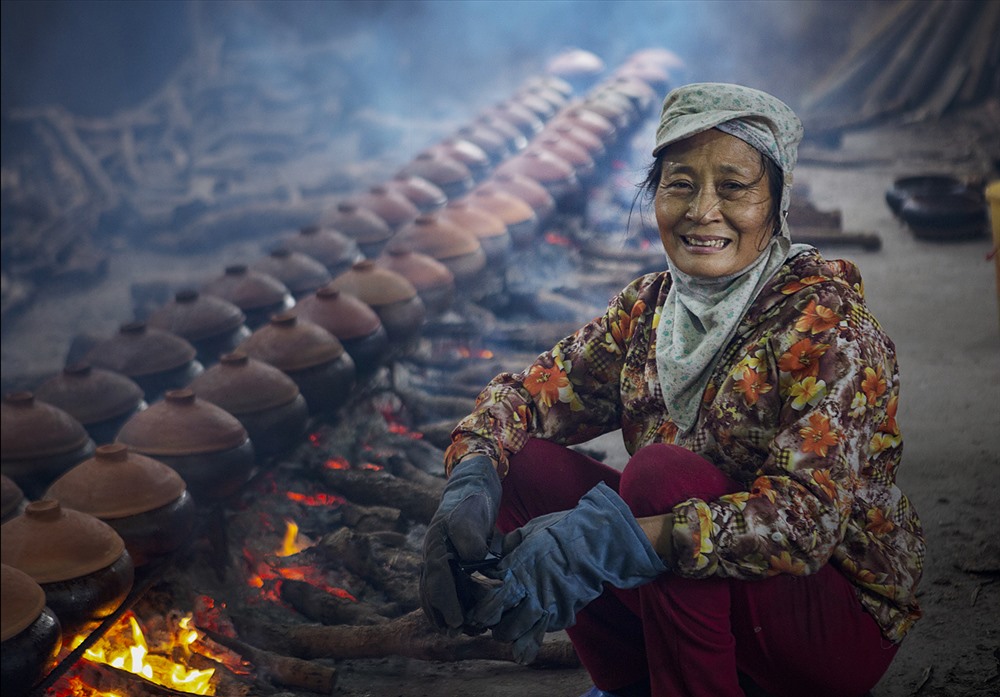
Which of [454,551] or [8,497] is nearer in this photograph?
[454,551]

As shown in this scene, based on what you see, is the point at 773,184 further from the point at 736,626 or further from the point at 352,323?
the point at 352,323

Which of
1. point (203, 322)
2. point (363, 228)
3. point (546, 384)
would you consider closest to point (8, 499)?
point (203, 322)

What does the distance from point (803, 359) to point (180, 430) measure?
89.7 inches

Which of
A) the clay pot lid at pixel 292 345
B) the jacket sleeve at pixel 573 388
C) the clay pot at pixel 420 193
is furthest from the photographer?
the clay pot at pixel 420 193

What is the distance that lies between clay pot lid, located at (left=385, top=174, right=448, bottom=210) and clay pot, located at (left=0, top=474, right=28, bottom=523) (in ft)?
13.0

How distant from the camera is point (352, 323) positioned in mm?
4590

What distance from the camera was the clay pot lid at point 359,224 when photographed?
6133mm

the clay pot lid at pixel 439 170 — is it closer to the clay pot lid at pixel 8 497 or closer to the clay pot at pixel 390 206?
the clay pot at pixel 390 206

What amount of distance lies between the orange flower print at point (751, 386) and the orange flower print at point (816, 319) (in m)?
0.14

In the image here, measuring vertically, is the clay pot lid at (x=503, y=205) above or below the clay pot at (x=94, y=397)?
above

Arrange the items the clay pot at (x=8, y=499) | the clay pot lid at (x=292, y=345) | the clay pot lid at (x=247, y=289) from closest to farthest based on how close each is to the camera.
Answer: the clay pot at (x=8, y=499)
the clay pot lid at (x=292, y=345)
the clay pot lid at (x=247, y=289)

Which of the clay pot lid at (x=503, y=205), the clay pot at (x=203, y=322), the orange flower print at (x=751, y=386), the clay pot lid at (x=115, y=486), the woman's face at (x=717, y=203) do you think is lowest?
the clay pot lid at (x=115, y=486)

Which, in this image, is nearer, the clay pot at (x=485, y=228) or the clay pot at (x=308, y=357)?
the clay pot at (x=308, y=357)

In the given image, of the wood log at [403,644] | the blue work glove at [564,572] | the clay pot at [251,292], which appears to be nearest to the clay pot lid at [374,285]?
the clay pot at [251,292]
